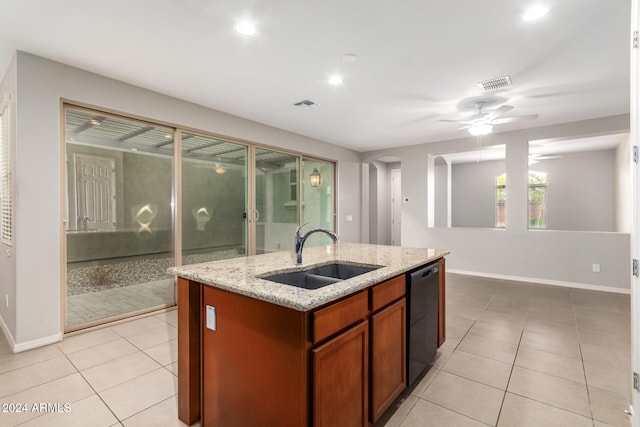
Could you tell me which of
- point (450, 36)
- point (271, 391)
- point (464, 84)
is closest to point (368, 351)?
point (271, 391)

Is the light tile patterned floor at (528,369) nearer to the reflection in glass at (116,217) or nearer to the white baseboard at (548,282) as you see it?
the white baseboard at (548,282)

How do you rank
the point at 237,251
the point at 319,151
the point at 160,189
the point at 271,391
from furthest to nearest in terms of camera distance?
the point at 319,151, the point at 237,251, the point at 160,189, the point at 271,391

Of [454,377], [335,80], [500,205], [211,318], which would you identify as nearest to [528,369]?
[454,377]

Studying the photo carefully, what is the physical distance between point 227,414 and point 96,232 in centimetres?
274

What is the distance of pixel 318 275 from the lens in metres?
2.04

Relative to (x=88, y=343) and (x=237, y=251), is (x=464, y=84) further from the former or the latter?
(x=88, y=343)

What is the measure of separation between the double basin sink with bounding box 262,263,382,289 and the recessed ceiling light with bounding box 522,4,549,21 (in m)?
2.05

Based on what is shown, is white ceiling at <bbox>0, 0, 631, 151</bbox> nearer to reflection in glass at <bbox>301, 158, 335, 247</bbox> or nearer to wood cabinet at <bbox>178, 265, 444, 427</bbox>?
wood cabinet at <bbox>178, 265, 444, 427</bbox>

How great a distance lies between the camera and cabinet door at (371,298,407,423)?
1636mm

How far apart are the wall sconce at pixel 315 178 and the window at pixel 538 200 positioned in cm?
632

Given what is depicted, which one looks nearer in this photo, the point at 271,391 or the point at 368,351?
the point at 271,391

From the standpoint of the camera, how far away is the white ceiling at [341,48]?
2.12 metres

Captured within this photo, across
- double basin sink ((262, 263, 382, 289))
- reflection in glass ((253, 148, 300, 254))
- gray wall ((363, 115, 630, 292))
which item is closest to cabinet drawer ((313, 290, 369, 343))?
double basin sink ((262, 263, 382, 289))

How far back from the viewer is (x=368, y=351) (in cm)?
160
